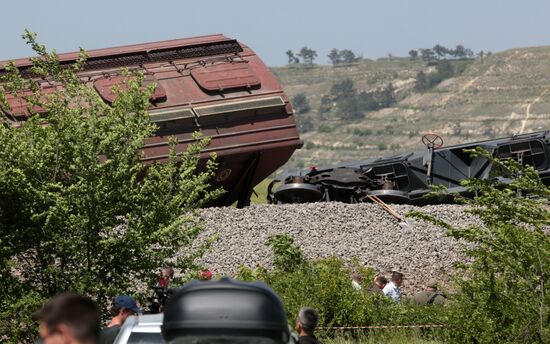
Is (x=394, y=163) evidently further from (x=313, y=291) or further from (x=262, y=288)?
(x=262, y=288)

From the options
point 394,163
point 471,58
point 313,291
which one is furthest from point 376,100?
point 313,291

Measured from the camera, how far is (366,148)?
495ft

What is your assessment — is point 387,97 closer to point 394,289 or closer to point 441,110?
point 441,110

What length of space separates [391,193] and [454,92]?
13687 cm

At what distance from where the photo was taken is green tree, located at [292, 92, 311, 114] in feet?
575

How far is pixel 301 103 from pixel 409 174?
485ft

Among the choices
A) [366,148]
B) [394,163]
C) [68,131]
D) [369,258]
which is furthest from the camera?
[366,148]

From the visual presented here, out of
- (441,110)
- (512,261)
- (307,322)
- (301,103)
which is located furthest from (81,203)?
(301,103)

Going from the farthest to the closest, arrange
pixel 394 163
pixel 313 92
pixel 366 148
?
pixel 313 92 < pixel 366 148 < pixel 394 163

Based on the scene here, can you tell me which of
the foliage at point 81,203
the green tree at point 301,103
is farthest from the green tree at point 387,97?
the foliage at point 81,203

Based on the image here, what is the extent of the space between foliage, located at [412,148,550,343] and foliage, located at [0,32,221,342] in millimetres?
3132

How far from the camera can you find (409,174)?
29141 millimetres

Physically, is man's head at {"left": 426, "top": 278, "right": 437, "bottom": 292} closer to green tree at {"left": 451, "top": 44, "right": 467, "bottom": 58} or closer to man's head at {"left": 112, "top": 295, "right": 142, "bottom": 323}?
man's head at {"left": 112, "top": 295, "right": 142, "bottom": 323}

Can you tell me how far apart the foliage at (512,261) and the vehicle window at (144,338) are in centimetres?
401
